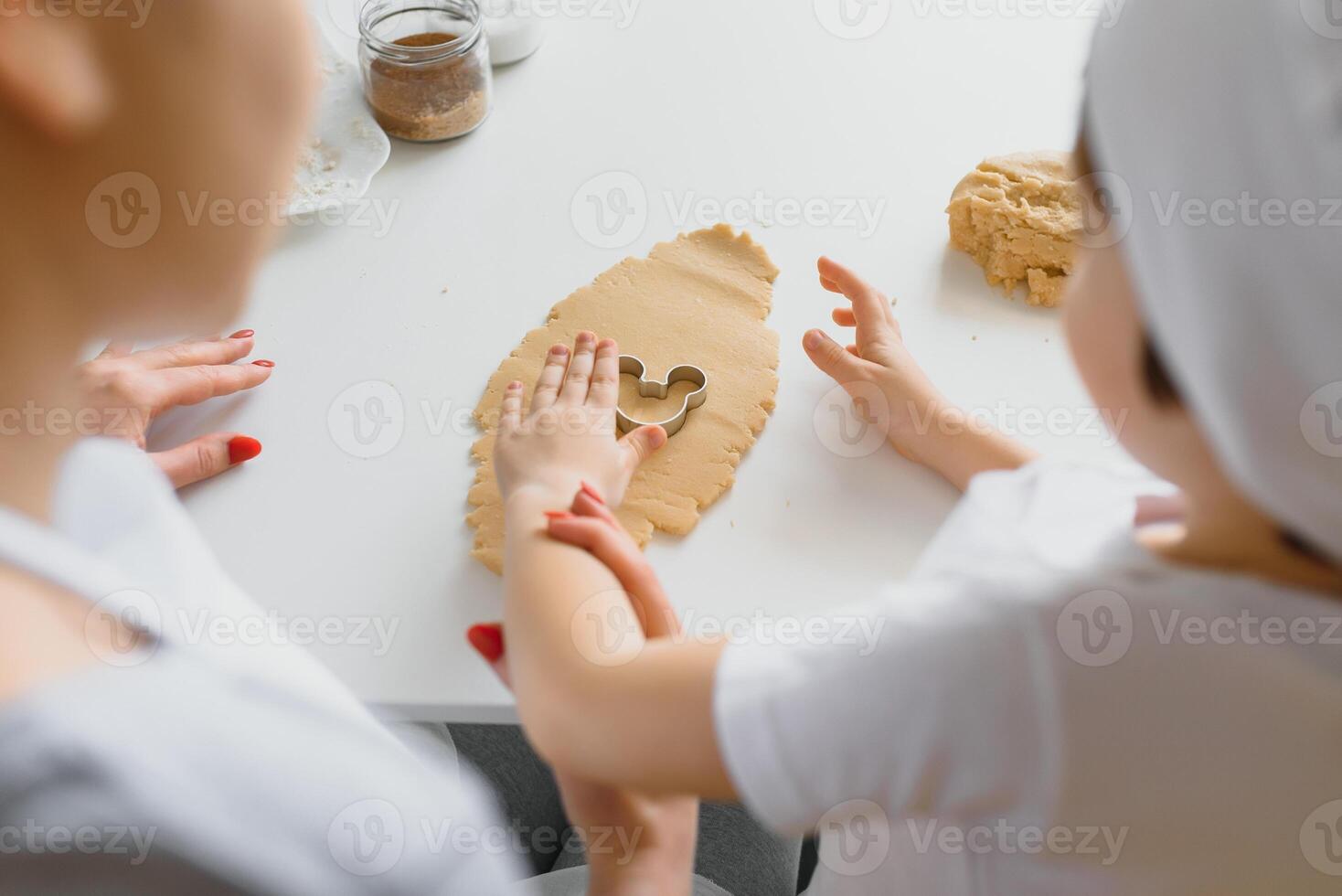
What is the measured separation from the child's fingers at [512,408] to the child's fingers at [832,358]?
11.0 inches

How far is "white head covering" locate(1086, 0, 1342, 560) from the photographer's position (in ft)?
1.62

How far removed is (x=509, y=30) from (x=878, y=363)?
2.27 ft

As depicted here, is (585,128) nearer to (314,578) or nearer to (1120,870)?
(314,578)

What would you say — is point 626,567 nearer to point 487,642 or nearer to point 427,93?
point 487,642

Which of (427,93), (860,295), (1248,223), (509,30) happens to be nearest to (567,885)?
(860,295)

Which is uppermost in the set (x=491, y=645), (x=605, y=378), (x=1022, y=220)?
(x=1022, y=220)

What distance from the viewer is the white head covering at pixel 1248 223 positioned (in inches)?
19.4

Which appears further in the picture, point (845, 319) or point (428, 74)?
point (428, 74)

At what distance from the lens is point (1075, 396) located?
100 centimetres

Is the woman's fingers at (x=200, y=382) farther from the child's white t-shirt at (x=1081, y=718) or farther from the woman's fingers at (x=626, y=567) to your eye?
the child's white t-shirt at (x=1081, y=718)

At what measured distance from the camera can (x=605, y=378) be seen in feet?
3.27

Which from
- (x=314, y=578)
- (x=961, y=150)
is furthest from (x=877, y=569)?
(x=961, y=150)

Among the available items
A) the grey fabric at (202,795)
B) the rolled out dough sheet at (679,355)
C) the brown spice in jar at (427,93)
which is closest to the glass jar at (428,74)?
the brown spice in jar at (427,93)

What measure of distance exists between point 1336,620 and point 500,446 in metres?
0.64
